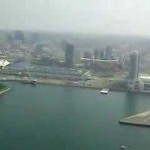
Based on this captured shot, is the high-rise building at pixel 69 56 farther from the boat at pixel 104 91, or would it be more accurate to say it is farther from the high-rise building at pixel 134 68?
the boat at pixel 104 91

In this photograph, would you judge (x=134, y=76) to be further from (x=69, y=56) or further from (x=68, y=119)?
(x=68, y=119)

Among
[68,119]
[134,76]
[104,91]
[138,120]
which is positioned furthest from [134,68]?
[68,119]

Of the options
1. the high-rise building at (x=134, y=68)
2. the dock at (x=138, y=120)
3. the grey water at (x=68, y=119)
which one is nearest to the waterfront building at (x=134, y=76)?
the high-rise building at (x=134, y=68)

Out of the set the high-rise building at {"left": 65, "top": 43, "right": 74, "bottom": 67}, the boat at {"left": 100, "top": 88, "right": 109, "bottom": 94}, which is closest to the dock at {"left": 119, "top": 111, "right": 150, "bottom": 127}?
the boat at {"left": 100, "top": 88, "right": 109, "bottom": 94}

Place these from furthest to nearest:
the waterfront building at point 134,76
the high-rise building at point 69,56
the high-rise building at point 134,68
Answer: the high-rise building at point 69,56 → the high-rise building at point 134,68 → the waterfront building at point 134,76

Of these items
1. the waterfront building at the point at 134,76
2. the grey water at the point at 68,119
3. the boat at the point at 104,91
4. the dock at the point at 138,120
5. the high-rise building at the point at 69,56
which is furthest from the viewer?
the high-rise building at the point at 69,56

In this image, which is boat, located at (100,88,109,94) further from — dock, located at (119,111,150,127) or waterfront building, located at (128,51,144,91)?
dock, located at (119,111,150,127)
